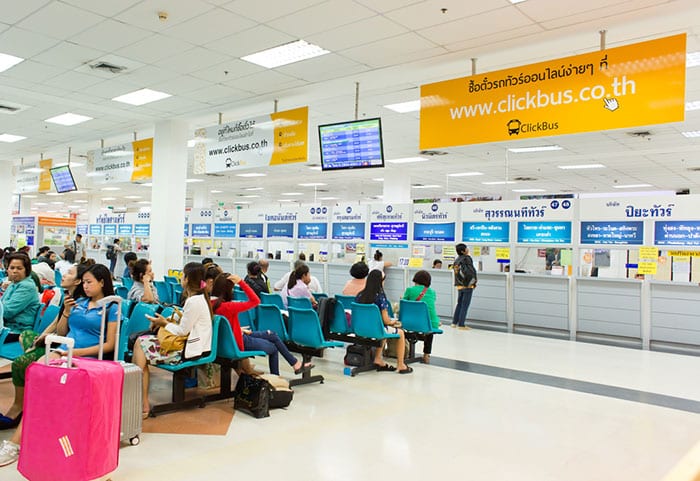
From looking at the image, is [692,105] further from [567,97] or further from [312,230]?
[312,230]

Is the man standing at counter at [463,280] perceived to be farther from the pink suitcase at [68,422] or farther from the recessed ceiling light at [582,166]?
the pink suitcase at [68,422]

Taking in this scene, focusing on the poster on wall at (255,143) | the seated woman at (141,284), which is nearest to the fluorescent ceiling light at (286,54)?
the poster on wall at (255,143)

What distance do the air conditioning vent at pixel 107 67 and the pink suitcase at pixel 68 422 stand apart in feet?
16.7

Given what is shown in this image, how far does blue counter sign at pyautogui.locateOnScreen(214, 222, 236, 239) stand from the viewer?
13.6 meters

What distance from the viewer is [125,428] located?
3531mm

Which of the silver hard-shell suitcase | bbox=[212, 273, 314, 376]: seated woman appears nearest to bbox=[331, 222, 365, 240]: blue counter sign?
bbox=[212, 273, 314, 376]: seated woman

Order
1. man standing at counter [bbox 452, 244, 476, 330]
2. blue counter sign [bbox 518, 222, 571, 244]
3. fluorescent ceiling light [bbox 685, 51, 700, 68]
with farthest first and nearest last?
man standing at counter [bbox 452, 244, 476, 330], blue counter sign [bbox 518, 222, 571, 244], fluorescent ceiling light [bbox 685, 51, 700, 68]

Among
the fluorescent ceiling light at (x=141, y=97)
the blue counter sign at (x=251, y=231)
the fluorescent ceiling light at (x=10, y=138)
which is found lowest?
the blue counter sign at (x=251, y=231)

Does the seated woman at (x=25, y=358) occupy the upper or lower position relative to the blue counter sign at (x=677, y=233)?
lower

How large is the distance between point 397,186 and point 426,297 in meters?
8.83

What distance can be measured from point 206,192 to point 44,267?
571 inches

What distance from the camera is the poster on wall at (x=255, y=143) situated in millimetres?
7418

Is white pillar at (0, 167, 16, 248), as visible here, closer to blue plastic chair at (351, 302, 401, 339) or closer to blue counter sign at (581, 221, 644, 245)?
blue plastic chair at (351, 302, 401, 339)

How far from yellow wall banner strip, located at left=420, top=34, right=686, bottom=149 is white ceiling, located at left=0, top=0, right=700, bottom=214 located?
0.48 meters
